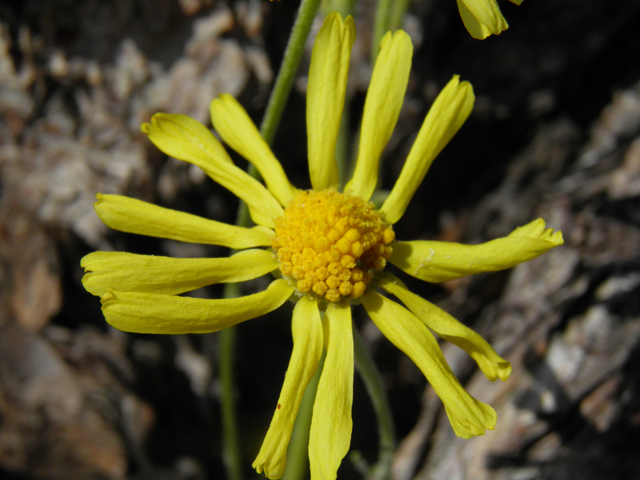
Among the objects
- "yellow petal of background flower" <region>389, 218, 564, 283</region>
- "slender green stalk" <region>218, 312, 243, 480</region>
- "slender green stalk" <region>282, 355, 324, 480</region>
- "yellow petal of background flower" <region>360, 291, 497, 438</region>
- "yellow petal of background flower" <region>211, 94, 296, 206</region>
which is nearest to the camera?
"yellow petal of background flower" <region>360, 291, 497, 438</region>

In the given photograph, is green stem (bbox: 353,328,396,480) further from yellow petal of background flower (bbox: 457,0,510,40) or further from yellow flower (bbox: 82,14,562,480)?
yellow petal of background flower (bbox: 457,0,510,40)

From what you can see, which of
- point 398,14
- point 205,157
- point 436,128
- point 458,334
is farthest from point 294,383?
point 398,14

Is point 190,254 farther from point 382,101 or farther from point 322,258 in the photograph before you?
point 382,101

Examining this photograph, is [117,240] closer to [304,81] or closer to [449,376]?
[304,81]

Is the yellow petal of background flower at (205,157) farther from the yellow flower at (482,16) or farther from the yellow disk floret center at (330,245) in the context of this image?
the yellow flower at (482,16)

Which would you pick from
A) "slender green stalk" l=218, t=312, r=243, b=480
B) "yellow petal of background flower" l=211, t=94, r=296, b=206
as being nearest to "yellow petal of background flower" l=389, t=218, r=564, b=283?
"yellow petal of background flower" l=211, t=94, r=296, b=206


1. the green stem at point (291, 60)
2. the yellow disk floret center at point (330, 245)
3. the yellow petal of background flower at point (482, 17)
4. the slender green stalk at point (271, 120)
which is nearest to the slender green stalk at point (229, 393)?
the slender green stalk at point (271, 120)
